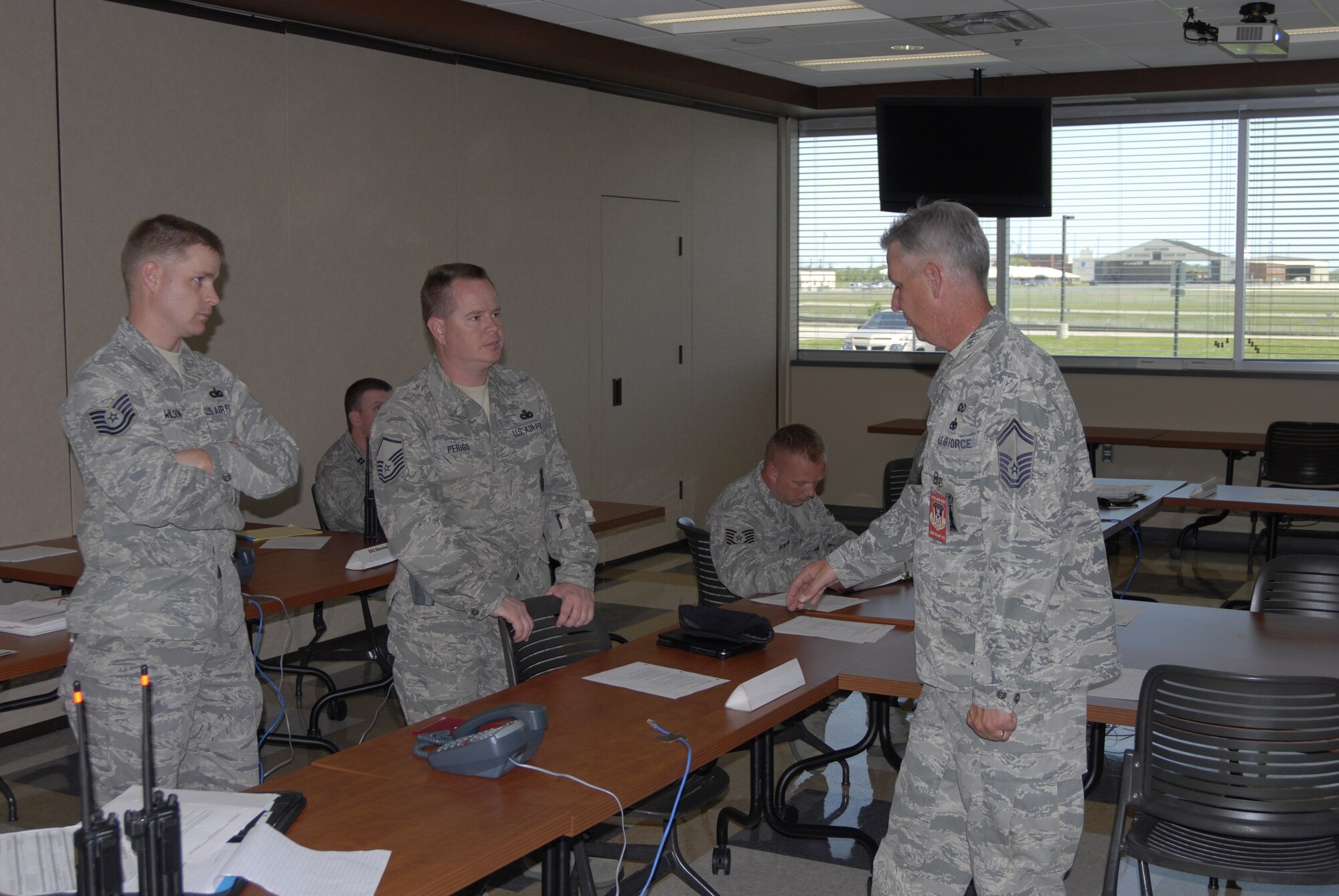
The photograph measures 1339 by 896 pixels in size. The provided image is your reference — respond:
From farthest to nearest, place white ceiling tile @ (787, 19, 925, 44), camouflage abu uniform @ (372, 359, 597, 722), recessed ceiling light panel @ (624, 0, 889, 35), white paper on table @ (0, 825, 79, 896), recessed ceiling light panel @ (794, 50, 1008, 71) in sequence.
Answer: recessed ceiling light panel @ (794, 50, 1008, 71) → white ceiling tile @ (787, 19, 925, 44) → recessed ceiling light panel @ (624, 0, 889, 35) → camouflage abu uniform @ (372, 359, 597, 722) → white paper on table @ (0, 825, 79, 896)

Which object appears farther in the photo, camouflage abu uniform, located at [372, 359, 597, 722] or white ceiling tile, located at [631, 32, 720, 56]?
white ceiling tile, located at [631, 32, 720, 56]

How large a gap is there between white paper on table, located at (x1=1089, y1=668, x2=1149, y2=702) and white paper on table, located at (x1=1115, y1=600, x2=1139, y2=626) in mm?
567

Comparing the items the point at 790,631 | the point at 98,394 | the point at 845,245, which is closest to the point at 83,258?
the point at 98,394

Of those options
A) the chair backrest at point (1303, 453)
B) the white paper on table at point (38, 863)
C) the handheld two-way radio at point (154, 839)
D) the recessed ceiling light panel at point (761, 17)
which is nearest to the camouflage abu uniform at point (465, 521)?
the white paper on table at point (38, 863)

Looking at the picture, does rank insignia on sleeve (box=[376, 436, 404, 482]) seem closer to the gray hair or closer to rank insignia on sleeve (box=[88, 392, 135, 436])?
rank insignia on sleeve (box=[88, 392, 135, 436])

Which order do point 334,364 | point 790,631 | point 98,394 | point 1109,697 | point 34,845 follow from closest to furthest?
point 34,845 → point 98,394 → point 1109,697 → point 790,631 → point 334,364

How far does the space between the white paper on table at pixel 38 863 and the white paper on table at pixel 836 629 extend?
2069mm

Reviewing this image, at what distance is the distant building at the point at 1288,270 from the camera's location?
888cm

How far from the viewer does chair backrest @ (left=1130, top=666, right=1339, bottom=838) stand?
2.62 meters

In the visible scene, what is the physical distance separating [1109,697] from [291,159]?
186 inches

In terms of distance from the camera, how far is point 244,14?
225 inches

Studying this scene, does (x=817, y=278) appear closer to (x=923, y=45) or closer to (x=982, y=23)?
(x=923, y=45)

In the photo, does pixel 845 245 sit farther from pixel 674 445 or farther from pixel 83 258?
pixel 83 258

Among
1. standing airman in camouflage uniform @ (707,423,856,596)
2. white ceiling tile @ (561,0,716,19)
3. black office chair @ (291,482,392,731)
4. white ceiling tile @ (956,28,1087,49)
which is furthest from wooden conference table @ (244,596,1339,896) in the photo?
white ceiling tile @ (956,28,1087,49)
